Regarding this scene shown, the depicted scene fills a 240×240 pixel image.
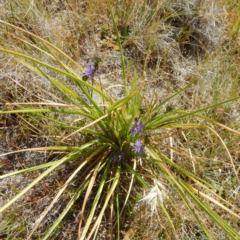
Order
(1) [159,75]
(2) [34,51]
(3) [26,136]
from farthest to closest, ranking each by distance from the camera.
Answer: (1) [159,75] < (2) [34,51] < (3) [26,136]

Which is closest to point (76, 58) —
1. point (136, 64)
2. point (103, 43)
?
point (103, 43)

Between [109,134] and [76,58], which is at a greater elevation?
[76,58]

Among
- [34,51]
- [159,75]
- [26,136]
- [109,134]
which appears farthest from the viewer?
[159,75]

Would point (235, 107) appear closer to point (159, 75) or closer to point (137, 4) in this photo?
point (159, 75)

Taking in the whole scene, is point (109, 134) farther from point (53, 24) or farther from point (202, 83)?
point (53, 24)

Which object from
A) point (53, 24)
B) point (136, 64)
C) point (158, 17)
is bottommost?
point (136, 64)

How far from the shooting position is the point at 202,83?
1757 mm

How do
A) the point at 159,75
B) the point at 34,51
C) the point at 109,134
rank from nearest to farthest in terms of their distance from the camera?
the point at 109,134, the point at 34,51, the point at 159,75

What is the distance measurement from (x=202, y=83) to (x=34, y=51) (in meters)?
1.00

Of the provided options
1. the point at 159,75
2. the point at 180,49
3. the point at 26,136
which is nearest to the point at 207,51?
the point at 180,49

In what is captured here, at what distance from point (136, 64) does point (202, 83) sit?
0.42 metres

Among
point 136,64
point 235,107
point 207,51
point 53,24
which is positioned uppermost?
point 53,24

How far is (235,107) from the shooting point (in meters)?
1.71

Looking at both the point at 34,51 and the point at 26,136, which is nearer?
the point at 26,136
